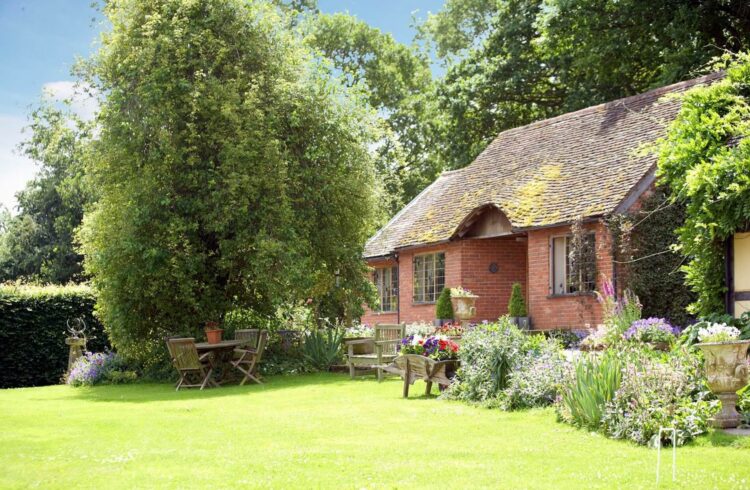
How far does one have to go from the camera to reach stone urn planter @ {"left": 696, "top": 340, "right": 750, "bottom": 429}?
9188 mm

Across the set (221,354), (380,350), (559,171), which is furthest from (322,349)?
(559,171)

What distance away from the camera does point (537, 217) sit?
21234mm

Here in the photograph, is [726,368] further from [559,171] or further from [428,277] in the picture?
[428,277]

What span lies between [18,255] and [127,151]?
27.8m

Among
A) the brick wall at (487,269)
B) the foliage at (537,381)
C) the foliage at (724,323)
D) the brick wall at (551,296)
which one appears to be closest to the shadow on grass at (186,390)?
the brick wall at (551,296)

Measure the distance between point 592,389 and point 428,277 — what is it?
55.1 ft

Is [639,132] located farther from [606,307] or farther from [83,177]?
[83,177]

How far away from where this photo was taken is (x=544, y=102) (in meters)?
34.9

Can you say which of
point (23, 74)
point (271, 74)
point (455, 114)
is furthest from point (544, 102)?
point (23, 74)

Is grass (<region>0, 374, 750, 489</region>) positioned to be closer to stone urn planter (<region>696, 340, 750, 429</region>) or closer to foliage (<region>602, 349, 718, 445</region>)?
foliage (<region>602, 349, 718, 445</region>)

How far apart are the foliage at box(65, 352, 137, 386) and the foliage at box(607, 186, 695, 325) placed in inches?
474

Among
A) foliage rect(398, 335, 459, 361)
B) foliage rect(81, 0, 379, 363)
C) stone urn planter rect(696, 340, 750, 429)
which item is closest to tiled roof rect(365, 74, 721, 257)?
foliage rect(81, 0, 379, 363)

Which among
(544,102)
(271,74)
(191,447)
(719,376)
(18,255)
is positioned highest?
(544,102)

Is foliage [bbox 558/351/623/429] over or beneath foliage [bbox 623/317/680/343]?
beneath
